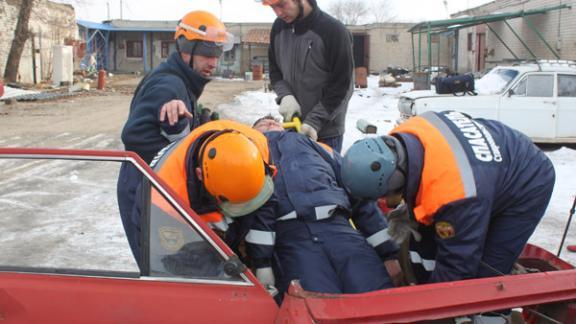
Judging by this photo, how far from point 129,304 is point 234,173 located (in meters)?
0.64

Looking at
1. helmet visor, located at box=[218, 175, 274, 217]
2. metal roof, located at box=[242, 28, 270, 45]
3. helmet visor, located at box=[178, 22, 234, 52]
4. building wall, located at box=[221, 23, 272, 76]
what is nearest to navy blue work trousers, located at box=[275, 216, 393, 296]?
helmet visor, located at box=[218, 175, 274, 217]

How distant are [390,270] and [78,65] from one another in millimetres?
34356

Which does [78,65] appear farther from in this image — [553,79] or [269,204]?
[269,204]

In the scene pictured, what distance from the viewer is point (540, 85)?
10.2m

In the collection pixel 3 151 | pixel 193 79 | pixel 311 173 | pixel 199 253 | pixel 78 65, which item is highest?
pixel 78 65

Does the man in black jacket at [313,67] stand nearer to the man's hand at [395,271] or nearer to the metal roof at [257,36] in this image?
the man's hand at [395,271]

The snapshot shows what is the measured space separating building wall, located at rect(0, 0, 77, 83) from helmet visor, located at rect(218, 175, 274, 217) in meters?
25.9

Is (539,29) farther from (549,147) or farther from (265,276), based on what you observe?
(265,276)

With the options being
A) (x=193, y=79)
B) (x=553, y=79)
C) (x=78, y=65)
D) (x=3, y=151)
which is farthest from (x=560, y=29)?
(x=78, y=65)

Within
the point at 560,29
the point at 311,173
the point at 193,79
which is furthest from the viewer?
the point at 560,29

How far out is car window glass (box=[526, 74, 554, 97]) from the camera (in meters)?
10.2

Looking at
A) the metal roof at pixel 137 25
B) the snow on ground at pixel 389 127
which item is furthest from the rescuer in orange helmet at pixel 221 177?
the metal roof at pixel 137 25

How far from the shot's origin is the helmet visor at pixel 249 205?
2.49 metres

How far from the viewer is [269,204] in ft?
9.02
